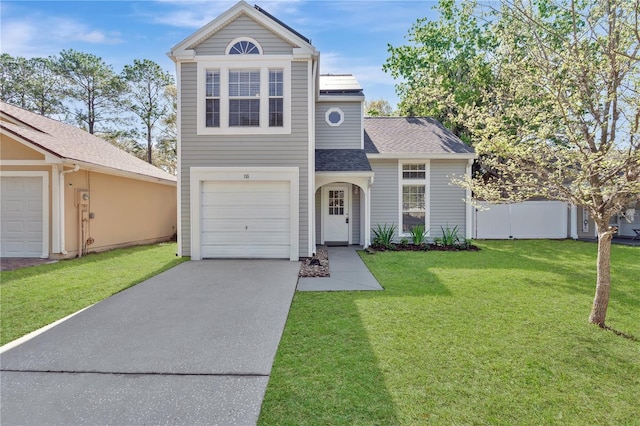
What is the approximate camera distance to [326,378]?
2.86m

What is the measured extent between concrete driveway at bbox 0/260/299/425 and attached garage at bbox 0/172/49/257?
5.64 metres

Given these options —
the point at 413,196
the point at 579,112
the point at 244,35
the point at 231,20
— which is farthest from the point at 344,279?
the point at 231,20

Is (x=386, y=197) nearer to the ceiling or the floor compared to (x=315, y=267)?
nearer to the ceiling

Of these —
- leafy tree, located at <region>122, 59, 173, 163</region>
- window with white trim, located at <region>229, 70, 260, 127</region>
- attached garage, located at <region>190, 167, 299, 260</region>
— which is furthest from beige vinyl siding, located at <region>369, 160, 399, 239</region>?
leafy tree, located at <region>122, 59, 173, 163</region>

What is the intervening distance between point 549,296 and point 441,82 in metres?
15.0

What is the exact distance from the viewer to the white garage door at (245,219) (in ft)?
28.3

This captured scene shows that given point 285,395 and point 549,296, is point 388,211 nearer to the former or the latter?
point 549,296

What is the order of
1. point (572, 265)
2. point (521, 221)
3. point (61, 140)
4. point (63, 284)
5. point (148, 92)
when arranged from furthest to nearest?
point (148, 92) < point (521, 221) < point (61, 140) < point (572, 265) < point (63, 284)

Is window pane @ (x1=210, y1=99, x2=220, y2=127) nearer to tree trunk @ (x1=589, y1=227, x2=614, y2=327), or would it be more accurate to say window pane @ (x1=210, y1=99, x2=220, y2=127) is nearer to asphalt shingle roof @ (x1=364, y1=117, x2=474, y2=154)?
asphalt shingle roof @ (x1=364, y1=117, x2=474, y2=154)

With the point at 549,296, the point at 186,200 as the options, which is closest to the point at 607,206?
the point at 549,296

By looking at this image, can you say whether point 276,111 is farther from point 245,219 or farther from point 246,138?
point 245,219

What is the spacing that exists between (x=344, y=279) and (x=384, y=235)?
4.69 m

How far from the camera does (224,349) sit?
3490 millimetres

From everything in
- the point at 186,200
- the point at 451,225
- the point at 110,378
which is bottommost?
the point at 110,378
